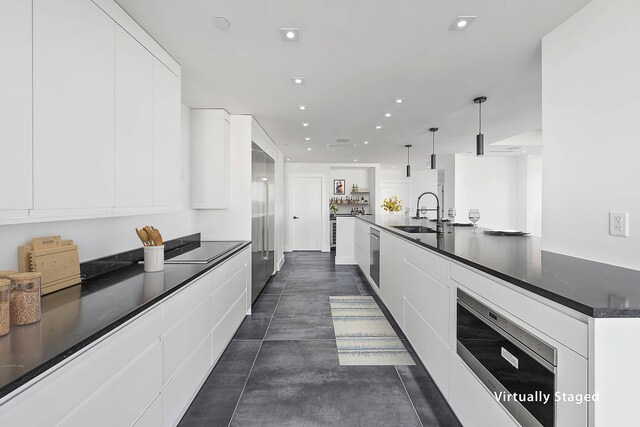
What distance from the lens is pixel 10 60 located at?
3.54ft

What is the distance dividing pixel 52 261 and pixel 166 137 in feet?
3.48

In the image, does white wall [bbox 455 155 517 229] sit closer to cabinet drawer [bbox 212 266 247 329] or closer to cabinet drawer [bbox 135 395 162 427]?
cabinet drawer [bbox 212 266 247 329]

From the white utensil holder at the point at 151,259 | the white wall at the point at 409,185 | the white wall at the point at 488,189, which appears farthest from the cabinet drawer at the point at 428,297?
the white wall at the point at 409,185

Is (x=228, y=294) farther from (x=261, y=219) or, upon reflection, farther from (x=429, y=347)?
(x=261, y=219)

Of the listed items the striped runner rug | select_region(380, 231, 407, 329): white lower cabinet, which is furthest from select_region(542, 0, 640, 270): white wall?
the striped runner rug

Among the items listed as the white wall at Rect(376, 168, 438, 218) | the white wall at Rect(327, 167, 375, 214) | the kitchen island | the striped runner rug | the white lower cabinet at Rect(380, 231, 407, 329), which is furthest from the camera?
the white wall at Rect(376, 168, 438, 218)

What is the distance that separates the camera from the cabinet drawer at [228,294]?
7.63 ft

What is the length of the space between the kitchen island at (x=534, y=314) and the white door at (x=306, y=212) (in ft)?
18.4

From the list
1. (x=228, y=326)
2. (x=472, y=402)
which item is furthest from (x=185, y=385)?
(x=472, y=402)

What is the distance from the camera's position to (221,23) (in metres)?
1.88

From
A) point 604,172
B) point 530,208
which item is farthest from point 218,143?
point 530,208

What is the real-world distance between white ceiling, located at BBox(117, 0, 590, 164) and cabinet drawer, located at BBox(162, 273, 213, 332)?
62.3 inches

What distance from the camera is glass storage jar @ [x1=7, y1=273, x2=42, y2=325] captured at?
3.54 ft

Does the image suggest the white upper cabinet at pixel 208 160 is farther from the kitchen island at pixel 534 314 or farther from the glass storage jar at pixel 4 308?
the glass storage jar at pixel 4 308
